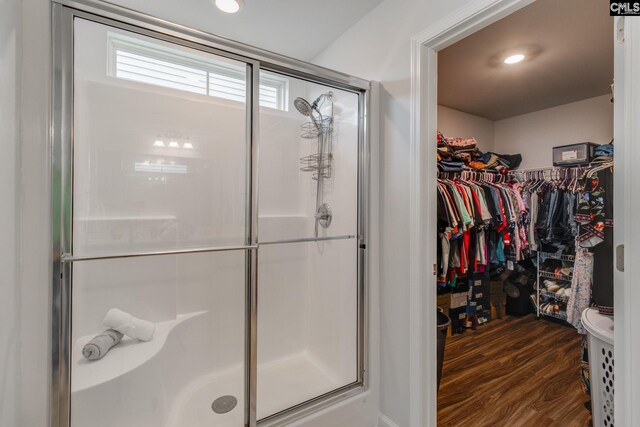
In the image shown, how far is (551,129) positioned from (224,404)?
4211mm

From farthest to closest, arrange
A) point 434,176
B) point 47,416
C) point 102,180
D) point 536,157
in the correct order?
point 536,157, point 434,176, point 102,180, point 47,416

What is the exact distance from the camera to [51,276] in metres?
1.06

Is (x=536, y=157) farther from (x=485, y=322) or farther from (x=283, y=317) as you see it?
(x=283, y=317)

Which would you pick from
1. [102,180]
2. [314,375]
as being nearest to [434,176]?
[314,375]

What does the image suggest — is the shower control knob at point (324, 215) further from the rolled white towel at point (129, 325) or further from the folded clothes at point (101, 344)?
the folded clothes at point (101, 344)

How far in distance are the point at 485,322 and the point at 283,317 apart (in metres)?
2.37

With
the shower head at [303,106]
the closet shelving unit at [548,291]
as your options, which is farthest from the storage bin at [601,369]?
the closet shelving unit at [548,291]

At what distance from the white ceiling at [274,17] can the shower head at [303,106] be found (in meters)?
0.55

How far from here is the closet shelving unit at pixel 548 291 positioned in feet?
10.3

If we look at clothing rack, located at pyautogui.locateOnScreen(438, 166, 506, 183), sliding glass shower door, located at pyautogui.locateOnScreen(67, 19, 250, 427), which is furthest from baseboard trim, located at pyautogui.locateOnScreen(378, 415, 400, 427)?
clothing rack, located at pyautogui.locateOnScreen(438, 166, 506, 183)

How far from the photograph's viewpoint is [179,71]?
1.55 m

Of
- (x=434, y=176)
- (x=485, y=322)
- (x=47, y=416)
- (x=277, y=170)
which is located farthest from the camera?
(x=485, y=322)

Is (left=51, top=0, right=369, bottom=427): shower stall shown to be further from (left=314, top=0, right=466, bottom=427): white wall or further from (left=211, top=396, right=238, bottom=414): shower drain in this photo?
(left=314, top=0, right=466, bottom=427): white wall

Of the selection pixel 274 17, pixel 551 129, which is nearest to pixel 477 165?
pixel 551 129
